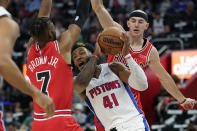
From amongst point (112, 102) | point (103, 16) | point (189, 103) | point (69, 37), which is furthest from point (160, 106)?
point (69, 37)

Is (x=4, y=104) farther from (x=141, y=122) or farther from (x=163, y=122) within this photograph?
(x=141, y=122)

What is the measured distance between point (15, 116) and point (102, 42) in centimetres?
867

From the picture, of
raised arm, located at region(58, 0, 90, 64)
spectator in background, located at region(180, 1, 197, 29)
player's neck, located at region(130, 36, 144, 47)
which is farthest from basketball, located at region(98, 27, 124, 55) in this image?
spectator in background, located at region(180, 1, 197, 29)

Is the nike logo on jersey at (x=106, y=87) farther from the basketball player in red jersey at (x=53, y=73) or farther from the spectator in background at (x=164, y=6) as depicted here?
the spectator in background at (x=164, y=6)

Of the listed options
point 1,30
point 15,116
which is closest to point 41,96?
point 1,30

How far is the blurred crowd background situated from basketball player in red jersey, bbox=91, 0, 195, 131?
453 cm

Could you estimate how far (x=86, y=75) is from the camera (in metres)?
5.45

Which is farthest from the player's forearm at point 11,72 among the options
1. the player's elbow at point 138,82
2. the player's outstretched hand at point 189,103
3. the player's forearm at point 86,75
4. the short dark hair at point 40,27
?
the player's outstretched hand at point 189,103

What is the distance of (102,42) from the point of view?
222 inches

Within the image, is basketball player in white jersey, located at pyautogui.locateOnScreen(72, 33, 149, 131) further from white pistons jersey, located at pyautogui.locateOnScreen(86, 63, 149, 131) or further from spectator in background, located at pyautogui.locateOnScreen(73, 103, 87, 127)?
spectator in background, located at pyautogui.locateOnScreen(73, 103, 87, 127)

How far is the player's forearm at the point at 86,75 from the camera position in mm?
5449

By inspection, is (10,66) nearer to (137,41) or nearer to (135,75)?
(135,75)

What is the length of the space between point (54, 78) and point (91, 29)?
11874mm

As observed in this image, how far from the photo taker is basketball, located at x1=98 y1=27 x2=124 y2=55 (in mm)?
5527
